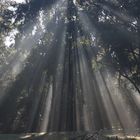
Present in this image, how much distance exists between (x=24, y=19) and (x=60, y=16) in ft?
15.4

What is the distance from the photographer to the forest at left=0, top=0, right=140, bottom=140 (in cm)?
3412

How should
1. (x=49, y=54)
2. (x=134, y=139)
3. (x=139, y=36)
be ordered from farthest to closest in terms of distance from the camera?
(x=49, y=54) → (x=139, y=36) → (x=134, y=139)

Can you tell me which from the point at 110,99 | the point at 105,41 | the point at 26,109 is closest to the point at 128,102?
the point at 110,99

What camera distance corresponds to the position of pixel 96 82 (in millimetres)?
49469

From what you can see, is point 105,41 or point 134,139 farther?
point 105,41

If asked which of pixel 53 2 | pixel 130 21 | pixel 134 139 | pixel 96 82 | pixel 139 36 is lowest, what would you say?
pixel 134 139

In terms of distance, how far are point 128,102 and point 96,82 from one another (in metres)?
13.6

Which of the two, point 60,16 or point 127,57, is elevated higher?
point 60,16

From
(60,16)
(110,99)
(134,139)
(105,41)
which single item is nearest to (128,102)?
(110,99)

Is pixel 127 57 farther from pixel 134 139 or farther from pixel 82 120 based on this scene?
pixel 82 120

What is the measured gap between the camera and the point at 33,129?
5025 centimetres

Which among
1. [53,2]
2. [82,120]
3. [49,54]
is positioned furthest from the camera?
[82,120]

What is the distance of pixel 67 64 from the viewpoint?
4616 centimetres

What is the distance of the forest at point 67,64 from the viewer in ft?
112
